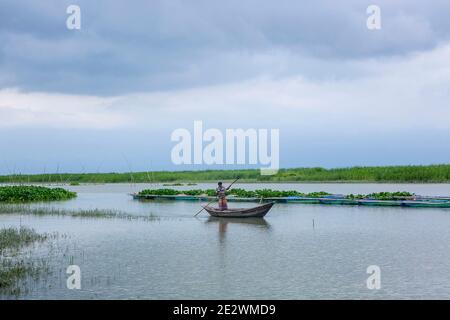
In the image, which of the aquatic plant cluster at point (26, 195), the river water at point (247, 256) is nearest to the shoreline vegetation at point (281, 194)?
the river water at point (247, 256)

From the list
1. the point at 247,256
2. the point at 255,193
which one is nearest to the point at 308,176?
the point at 255,193

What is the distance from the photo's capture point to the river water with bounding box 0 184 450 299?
10.2 metres

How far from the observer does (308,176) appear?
202 feet

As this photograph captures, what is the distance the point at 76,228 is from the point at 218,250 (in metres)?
7.05

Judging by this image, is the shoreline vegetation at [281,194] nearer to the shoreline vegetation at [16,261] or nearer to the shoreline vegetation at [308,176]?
the shoreline vegetation at [308,176]

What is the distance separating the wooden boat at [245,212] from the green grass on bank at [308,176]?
20.8 meters

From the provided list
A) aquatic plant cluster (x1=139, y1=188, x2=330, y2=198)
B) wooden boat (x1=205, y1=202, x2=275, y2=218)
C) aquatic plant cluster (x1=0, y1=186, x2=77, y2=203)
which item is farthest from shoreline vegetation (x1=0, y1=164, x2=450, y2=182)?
wooden boat (x1=205, y1=202, x2=275, y2=218)

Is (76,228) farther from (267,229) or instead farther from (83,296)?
(83,296)

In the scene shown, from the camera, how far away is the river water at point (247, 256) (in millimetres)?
10219

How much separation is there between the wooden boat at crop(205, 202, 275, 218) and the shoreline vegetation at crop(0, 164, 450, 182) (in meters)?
20.8
